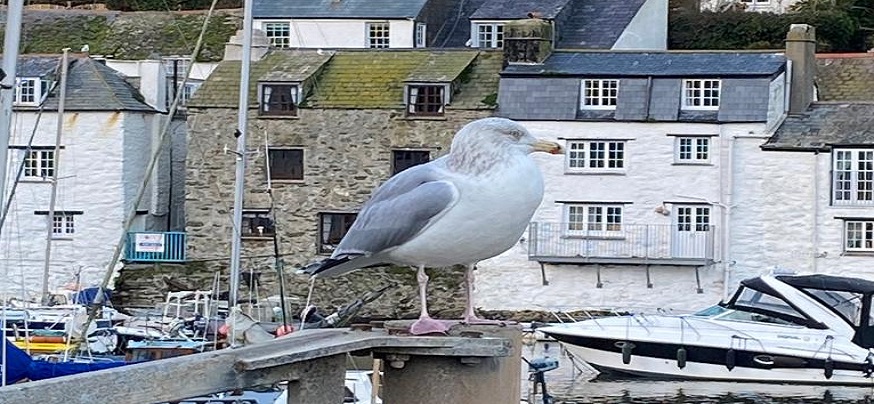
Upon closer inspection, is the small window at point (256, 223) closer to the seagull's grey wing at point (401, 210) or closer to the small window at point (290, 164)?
the small window at point (290, 164)

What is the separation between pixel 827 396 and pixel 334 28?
27.6 meters

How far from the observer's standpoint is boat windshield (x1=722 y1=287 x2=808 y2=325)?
36688 millimetres

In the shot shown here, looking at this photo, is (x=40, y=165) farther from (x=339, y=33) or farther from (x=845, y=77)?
(x=845, y=77)

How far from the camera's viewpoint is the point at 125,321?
39500mm

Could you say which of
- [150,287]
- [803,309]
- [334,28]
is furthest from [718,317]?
[334,28]

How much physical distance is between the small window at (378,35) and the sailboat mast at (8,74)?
49621 millimetres

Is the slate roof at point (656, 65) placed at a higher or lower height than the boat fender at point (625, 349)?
higher

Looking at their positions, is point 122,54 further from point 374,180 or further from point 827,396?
point 827,396

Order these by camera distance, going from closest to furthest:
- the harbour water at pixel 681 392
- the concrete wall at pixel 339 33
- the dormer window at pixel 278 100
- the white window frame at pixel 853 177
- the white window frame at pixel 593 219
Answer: the harbour water at pixel 681 392 < the white window frame at pixel 853 177 < the white window frame at pixel 593 219 < the dormer window at pixel 278 100 < the concrete wall at pixel 339 33

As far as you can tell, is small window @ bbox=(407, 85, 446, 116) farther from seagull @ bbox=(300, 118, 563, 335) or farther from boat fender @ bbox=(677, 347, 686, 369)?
seagull @ bbox=(300, 118, 563, 335)

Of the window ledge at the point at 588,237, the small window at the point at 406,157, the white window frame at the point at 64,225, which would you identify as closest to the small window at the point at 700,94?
the window ledge at the point at 588,237

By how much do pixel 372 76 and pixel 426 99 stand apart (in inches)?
82.2

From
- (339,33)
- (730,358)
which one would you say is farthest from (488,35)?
(730,358)

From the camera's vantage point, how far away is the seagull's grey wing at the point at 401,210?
25.6 ft
